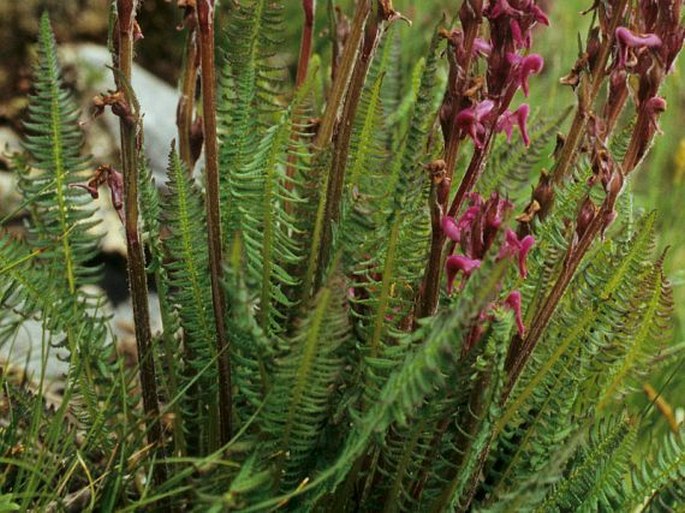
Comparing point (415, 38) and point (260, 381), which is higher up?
point (260, 381)

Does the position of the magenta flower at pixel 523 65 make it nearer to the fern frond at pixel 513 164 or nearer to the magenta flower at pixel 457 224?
the magenta flower at pixel 457 224

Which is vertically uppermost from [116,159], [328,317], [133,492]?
[328,317]

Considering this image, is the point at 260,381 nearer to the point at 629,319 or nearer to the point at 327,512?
the point at 327,512

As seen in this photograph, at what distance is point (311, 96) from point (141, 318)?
605 millimetres

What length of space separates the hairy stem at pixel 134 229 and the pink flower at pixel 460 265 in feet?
1.22

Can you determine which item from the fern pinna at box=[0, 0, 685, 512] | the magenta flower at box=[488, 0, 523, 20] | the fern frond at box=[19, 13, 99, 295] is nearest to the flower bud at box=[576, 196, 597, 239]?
the fern pinna at box=[0, 0, 685, 512]

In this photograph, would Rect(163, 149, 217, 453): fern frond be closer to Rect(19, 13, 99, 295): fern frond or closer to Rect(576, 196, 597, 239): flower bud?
Rect(19, 13, 99, 295): fern frond

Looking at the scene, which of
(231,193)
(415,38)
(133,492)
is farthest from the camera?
(415,38)

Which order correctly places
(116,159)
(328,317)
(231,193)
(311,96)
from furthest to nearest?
(116,159) → (311,96) → (231,193) → (328,317)

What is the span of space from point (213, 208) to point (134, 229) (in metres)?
0.10

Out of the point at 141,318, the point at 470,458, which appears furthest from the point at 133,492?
the point at 470,458

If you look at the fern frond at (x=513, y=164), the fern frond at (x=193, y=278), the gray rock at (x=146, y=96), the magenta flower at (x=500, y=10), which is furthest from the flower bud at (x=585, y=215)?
the gray rock at (x=146, y=96)

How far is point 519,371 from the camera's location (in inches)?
49.7

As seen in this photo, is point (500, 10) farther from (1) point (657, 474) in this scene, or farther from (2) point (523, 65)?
(1) point (657, 474)
